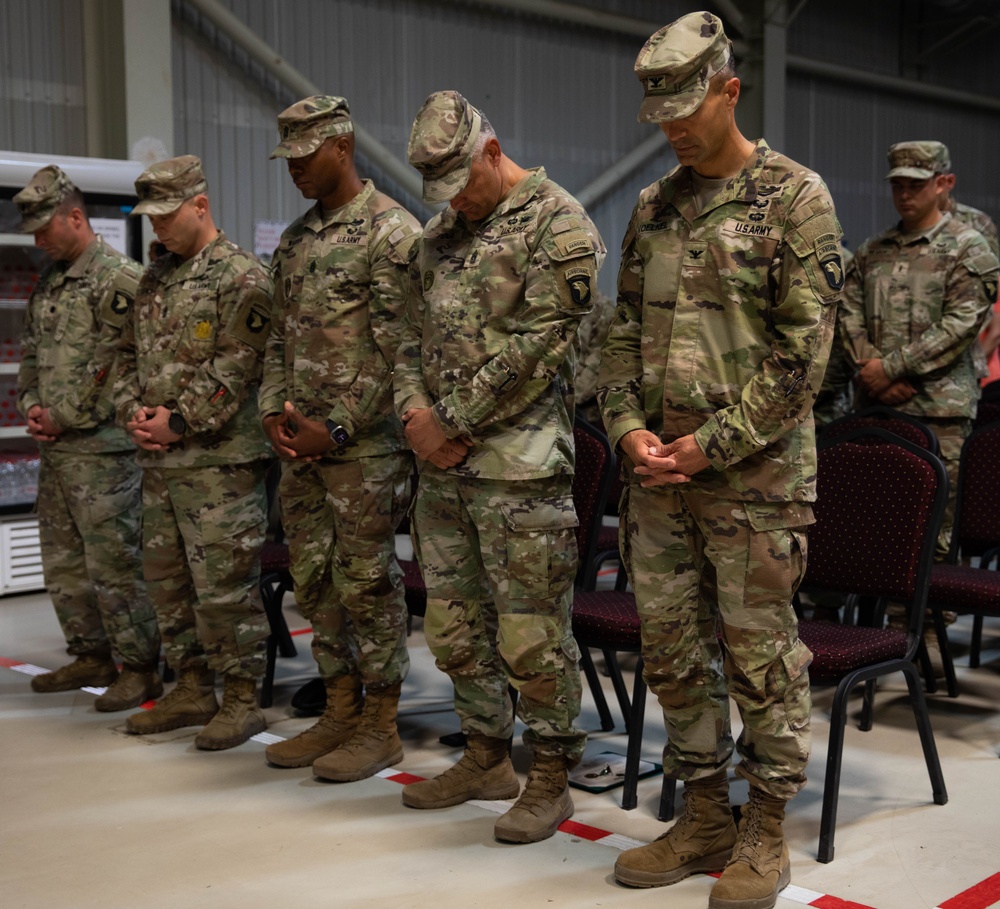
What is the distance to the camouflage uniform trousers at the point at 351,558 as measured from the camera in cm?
348

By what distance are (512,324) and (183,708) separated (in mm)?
1837

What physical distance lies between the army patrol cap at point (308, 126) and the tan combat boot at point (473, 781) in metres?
1.65

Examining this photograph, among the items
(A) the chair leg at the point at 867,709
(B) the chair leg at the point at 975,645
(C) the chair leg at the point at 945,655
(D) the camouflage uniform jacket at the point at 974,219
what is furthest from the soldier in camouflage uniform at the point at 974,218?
(A) the chair leg at the point at 867,709

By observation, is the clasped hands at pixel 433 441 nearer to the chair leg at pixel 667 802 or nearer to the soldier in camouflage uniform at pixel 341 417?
the soldier in camouflage uniform at pixel 341 417

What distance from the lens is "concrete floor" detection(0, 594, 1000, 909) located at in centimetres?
274


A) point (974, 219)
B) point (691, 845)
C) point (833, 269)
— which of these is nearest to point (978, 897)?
point (691, 845)

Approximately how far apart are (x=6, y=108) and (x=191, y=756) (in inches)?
177

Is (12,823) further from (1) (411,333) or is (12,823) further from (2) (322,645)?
(1) (411,333)

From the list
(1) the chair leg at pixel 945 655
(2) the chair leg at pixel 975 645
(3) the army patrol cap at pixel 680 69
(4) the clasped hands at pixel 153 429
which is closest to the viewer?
(3) the army patrol cap at pixel 680 69

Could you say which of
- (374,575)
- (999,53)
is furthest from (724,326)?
(999,53)

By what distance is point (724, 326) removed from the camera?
2.62 m

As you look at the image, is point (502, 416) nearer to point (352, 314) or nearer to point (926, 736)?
point (352, 314)

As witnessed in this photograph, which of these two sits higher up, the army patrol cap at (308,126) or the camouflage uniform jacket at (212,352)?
the army patrol cap at (308,126)

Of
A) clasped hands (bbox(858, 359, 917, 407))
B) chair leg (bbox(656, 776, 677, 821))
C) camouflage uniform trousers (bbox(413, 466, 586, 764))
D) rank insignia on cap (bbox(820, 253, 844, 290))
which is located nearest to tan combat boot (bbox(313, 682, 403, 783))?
camouflage uniform trousers (bbox(413, 466, 586, 764))
